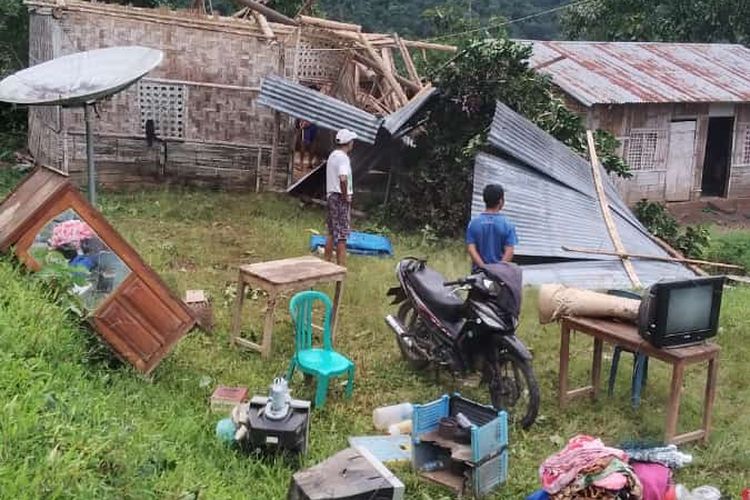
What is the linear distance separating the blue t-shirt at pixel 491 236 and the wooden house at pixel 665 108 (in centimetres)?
922

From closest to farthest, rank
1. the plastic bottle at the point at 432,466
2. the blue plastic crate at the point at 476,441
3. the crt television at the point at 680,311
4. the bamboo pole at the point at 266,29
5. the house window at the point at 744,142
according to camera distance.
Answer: the blue plastic crate at the point at 476,441, the plastic bottle at the point at 432,466, the crt television at the point at 680,311, the bamboo pole at the point at 266,29, the house window at the point at 744,142

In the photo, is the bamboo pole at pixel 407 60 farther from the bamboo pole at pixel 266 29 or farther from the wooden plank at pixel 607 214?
the wooden plank at pixel 607 214

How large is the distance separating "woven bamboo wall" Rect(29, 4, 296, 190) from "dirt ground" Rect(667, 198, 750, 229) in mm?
8403

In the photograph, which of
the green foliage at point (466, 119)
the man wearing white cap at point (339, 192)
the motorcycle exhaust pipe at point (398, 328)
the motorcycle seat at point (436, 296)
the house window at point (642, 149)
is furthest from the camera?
the house window at point (642, 149)

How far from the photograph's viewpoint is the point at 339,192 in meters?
8.73

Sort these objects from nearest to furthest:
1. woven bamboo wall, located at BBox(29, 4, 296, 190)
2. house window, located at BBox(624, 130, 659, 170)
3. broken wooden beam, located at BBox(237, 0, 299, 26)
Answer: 1. woven bamboo wall, located at BBox(29, 4, 296, 190)
2. broken wooden beam, located at BBox(237, 0, 299, 26)
3. house window, located at BBox(624, 130, 659, 170)

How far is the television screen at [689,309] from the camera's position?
17.3 feet

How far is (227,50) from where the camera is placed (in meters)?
12.9

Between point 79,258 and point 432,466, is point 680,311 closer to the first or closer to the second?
point 432,466

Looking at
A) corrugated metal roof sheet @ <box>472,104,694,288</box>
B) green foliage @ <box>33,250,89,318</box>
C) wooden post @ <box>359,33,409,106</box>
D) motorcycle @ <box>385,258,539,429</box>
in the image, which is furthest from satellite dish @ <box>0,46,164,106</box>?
wooden post @ <box>359,33,409,106</box>

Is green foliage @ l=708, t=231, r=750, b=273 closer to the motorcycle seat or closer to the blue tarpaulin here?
the blue tarpaulin

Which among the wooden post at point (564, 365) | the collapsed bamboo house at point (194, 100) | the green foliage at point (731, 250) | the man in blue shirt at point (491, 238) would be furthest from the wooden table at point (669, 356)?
the collapsed bamboo house at point (194, 100)

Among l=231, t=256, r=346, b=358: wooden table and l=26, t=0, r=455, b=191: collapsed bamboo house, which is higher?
l=26, t=0, r=455, b=191: collapsed bamboo house

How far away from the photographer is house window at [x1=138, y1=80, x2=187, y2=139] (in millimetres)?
12719
